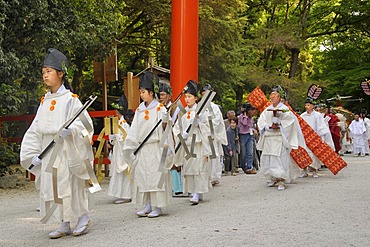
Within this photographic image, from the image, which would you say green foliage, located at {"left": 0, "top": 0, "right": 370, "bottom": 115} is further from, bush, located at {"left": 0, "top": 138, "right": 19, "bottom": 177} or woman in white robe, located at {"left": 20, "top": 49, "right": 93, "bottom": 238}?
woman in white robe, located at {"left": 20, "top": 49, "right": 93, "bottom": 238}

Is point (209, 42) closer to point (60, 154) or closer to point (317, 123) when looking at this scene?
point (317, 123)

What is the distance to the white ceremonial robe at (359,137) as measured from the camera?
79.2ft

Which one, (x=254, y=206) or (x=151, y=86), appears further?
(x=254, y=206)

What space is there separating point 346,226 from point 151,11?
14195 millimetres

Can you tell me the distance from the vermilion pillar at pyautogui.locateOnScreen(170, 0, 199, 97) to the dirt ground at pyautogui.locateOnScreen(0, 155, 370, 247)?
4.24 metres

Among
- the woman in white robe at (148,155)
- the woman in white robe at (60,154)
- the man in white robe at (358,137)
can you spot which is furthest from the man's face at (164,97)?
the man in white robe at (358,137)

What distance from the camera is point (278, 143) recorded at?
1081 cm

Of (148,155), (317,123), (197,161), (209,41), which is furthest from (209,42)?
(148,155)

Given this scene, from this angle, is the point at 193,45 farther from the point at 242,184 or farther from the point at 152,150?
the point at 152,150

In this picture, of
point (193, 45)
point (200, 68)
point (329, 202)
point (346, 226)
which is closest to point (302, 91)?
point (200, 68)

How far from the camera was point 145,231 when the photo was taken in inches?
253

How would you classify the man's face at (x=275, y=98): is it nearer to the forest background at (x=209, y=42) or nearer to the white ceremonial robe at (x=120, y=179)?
the white ceremonial robe at (x=120, y=179)

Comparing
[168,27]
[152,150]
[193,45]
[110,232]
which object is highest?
[168,27]

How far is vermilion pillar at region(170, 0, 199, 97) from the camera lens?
13977 millimetres
